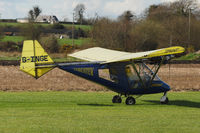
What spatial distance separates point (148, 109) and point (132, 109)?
66cm

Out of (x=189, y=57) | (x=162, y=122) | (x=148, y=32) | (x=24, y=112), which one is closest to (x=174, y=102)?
(x=162, y=122)

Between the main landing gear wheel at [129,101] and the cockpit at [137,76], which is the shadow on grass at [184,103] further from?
the cockpit at [137,76]

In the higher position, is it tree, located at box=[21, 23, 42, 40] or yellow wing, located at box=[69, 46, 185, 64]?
tree, located at box=[21, 23, 42, 40]

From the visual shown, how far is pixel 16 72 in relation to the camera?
30766mm

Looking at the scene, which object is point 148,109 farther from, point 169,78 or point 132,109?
point 169,78

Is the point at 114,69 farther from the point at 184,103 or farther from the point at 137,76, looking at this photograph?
the point at 184,103

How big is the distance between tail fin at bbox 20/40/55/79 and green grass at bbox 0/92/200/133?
1473mm

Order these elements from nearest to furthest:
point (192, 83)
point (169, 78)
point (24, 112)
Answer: point (24, 112)
point (192, 83)
point (169, 78)

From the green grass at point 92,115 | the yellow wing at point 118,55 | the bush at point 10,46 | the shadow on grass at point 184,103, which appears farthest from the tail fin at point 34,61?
the bush at point 10,46

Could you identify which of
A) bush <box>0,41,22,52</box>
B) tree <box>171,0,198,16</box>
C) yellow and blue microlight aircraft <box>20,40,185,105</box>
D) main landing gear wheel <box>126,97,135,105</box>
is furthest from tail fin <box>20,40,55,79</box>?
tree <box>171,0,198,16</box>

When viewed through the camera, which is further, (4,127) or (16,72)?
(16,72)

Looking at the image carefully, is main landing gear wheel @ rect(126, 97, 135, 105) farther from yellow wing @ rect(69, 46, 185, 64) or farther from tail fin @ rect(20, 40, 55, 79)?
tail fin @ rect(20, 40, 55, 79)

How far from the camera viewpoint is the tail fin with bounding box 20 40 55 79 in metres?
15.6

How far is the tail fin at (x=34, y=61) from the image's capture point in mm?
15648
